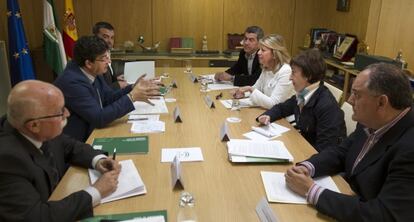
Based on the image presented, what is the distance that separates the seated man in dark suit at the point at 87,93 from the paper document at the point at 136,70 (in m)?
1.24

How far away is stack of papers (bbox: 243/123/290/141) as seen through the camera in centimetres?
219

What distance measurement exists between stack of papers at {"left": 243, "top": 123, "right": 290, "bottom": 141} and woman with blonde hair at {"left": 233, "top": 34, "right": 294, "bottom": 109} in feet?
1.46

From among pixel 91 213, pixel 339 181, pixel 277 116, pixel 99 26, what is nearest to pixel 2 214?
pixel 91 213

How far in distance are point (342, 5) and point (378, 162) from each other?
4.21 meters

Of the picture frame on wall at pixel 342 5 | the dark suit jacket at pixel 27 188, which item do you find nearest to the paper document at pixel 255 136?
the dark suit jacket at pixel 27 188

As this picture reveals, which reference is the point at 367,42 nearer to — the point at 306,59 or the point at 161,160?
the point at 306,59

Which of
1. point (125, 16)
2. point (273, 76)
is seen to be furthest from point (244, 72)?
point (125, 16)

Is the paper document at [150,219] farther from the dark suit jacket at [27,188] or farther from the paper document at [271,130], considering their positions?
the paper document at [271,130]

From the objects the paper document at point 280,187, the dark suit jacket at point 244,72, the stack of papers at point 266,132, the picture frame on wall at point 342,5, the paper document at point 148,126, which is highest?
the picture frame on wall at point 342,5

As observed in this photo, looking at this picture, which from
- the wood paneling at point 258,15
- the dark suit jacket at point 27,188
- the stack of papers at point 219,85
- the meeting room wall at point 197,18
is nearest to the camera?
the dark suit jacket at point 27,188

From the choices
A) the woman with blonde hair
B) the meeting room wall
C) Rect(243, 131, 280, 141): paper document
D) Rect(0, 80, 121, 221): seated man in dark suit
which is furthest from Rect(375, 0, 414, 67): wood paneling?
Rect(0, 80, 121, 221): seated man in dark suit

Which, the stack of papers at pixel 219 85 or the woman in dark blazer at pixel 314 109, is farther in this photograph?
the stack of papers at pixel 219 85

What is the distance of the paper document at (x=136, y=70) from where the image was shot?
12.2ft

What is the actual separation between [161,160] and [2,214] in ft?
2.57
